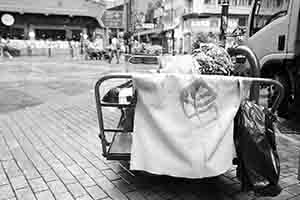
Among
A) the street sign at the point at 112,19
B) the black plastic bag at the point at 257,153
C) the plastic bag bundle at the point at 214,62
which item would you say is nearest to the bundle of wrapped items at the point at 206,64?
the plastic bag bundle at the point at 214,62

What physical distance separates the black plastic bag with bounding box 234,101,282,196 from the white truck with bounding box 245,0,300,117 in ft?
10.4

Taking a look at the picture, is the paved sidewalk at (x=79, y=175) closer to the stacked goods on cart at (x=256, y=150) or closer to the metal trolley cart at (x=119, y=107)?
the metal trolley cart at (x=119, y=107)

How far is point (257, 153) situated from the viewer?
2189mm

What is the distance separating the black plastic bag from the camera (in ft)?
7.20

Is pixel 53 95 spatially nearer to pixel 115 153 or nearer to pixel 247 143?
pixel 115 153

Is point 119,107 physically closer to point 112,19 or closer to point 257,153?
point 257,153

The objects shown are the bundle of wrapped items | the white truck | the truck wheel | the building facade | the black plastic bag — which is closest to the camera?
the black plastic bag

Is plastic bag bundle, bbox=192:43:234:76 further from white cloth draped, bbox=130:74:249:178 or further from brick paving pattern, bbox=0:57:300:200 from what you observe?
brick paving pattern, bbox=0:57:300:200

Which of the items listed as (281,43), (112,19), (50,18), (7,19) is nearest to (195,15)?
(50,18)

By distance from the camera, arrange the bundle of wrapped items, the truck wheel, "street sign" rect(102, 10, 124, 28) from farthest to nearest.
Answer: "street sign" rect(102, 10, 124, 28) → the truck wheel → the bundle of wrapped items

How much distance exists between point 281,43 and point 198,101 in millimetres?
3866

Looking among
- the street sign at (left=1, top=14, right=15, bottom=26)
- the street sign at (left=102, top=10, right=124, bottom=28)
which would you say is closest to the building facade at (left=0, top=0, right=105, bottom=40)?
the street sign at (left=1, top=14, right=15, bottom=26)

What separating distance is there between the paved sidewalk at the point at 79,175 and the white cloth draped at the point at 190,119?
59 cm

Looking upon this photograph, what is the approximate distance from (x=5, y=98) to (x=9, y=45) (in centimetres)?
2224
